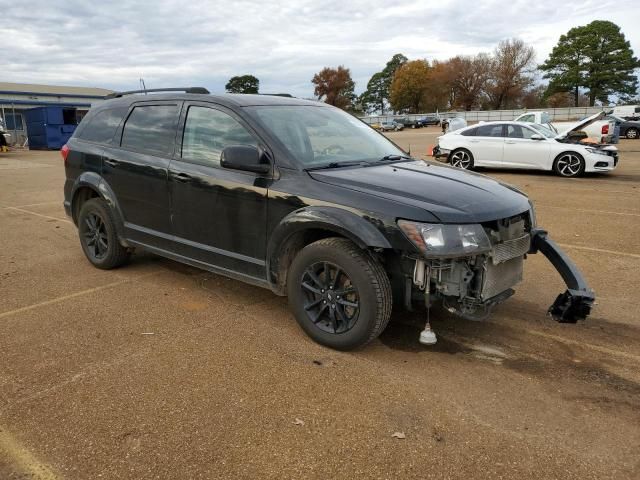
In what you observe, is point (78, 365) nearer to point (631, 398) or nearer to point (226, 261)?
point (226, 261)

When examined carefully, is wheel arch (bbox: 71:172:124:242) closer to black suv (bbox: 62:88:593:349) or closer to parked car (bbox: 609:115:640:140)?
black suv (bbox: 62:88:593:349)

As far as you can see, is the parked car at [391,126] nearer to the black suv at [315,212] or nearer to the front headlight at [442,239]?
the black suv at [315,212]

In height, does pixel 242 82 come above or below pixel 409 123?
above

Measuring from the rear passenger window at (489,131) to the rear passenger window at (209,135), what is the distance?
11.6m

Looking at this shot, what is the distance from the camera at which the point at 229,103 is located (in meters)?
4.20

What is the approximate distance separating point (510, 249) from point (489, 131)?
1180cm

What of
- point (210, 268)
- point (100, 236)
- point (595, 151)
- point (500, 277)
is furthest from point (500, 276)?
point (595, 151)

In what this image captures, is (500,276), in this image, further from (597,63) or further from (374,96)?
(374,96)

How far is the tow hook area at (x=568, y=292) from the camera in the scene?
136 inches

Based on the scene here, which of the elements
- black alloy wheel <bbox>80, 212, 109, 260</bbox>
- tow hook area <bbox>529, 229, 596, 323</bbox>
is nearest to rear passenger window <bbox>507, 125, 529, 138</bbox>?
tow hook area <bbox>529, 229, 596, 323</bbox>

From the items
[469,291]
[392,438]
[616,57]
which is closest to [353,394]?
[392,438]

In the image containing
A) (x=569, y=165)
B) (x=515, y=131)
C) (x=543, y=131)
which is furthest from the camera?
(x=543, y=131)

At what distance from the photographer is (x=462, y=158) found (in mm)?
14797

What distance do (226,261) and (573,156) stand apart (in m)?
11.8
